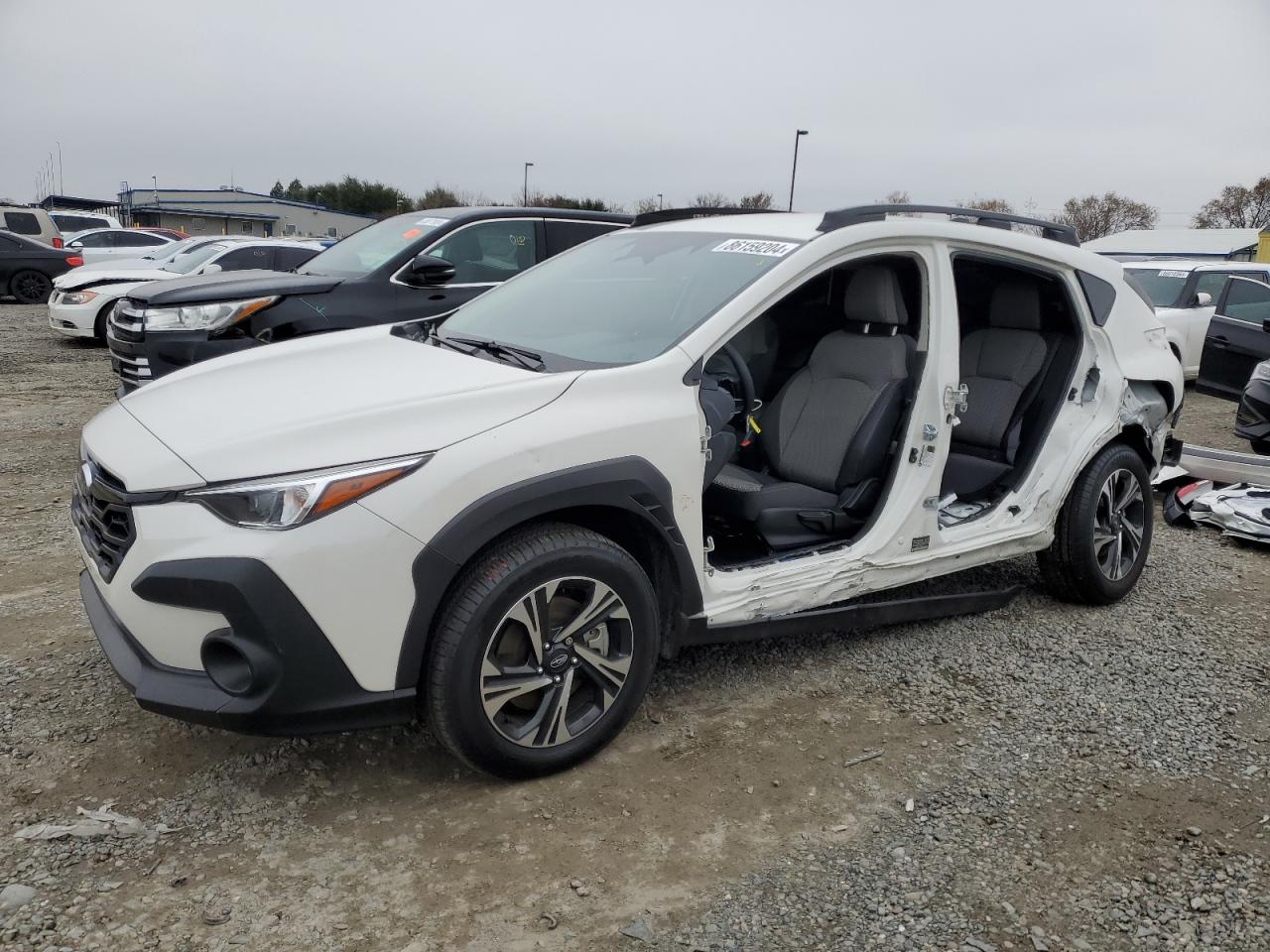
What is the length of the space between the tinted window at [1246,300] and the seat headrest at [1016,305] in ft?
23.4

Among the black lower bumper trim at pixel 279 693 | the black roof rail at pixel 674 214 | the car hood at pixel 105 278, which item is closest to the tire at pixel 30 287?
the car hood at pixel 105 278

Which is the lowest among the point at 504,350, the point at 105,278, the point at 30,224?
the point at 105,278

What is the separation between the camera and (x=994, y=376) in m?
4.59

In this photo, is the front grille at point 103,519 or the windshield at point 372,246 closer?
the front grille at point 103,519

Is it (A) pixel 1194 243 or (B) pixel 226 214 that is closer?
(A) pixel 1194 243

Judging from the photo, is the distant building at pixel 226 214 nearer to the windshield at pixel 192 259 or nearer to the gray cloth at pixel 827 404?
the windshield at pixel 192 259

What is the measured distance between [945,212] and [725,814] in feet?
8.11

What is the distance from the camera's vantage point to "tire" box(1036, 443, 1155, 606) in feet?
14.2

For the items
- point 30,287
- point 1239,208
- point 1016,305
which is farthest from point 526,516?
point 1239,208

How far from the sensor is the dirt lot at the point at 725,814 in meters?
2.40

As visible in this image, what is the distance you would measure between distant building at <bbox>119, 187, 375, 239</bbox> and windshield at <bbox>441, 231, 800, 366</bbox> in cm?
6238

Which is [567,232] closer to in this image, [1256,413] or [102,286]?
[1256,413]

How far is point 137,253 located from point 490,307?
20.7m

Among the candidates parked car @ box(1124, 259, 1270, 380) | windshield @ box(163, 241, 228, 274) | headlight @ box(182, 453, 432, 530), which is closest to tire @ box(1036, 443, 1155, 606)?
headlight @ box(182, 453, 432, 530)
